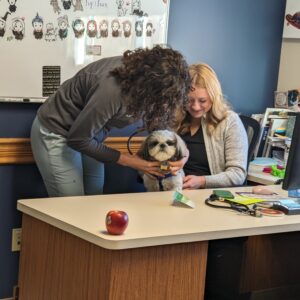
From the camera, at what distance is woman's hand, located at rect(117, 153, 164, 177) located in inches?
96.3

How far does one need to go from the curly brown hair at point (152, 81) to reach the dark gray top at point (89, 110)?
2.0 inches

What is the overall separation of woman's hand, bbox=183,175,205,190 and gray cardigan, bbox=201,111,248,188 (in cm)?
3

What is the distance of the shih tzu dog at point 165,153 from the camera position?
2488 millimetres

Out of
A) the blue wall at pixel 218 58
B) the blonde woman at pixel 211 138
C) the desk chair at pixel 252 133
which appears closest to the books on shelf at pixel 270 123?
the blue wall at pixel 218 58

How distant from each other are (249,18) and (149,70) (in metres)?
1.55

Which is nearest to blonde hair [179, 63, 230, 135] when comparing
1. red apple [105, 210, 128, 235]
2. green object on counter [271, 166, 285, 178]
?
green object on counter [271, 166, 285, 178]

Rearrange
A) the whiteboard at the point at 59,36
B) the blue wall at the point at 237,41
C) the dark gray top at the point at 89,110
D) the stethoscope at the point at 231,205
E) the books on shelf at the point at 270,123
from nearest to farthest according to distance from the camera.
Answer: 1. the stethoscope at the point at 231,205
2. the dark gray top at the point at 89,110
3. the whiteboard at the point at 59,36
4. the blue wall at the point at 237,41
5. the books on shelf at the point at 270,123

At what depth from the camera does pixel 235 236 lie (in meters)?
1.87

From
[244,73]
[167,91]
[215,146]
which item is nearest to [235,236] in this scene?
[167,91]

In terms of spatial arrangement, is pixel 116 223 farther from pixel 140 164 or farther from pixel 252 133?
pixel 252 133

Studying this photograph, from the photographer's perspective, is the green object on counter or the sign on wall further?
the sign on wall

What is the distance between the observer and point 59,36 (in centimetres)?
274

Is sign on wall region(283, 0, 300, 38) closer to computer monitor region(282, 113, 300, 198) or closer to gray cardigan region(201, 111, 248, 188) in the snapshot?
gray cardigan region(201, 111, 248, 188)

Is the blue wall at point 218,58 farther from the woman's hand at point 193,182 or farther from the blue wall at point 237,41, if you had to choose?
the woman's hand at point 193,182
